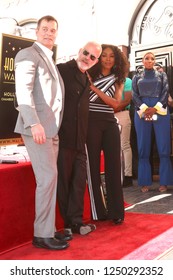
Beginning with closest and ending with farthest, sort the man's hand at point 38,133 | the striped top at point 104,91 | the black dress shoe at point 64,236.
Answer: the man's hand at point 38,133
the black dress shoe at point 64,236
the striped top at point 104,91

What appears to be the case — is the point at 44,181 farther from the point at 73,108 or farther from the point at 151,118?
the point at 151,118

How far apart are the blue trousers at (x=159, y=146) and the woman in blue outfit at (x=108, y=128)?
1504mm

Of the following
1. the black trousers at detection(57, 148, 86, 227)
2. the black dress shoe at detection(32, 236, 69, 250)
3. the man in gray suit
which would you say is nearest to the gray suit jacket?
the man in gray suit

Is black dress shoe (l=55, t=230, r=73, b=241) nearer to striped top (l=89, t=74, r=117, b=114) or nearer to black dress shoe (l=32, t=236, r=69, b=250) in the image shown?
black dress shoe (l=32, t=236, r=69, b=250)

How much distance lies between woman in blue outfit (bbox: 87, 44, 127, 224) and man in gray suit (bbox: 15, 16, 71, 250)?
58 cm

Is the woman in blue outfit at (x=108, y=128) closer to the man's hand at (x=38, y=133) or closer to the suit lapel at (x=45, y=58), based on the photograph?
the suit lapel at (x=45, y=58)

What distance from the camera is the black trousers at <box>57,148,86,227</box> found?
2.50 m

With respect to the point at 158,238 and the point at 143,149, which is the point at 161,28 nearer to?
the point at 143,149

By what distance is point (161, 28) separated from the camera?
5.91 m

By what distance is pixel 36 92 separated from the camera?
214 centimetres

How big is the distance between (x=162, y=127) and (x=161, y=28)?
88.9 inches

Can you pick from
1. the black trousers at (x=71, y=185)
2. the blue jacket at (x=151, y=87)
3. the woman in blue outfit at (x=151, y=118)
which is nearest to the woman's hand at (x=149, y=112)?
the woman in blue outfit at (x=151, y=118)

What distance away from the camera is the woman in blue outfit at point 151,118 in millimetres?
4227

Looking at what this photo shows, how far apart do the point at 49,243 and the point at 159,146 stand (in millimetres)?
2379
